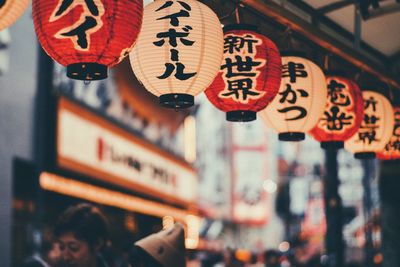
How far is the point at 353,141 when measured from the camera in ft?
24.5

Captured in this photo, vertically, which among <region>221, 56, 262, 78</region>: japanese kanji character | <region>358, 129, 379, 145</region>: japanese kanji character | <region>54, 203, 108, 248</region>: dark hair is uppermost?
<region>221, 56, 262, 78</region>: japanese kanji character

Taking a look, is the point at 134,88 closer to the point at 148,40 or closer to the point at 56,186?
the point at 56,186

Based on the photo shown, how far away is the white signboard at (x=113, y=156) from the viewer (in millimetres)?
12906

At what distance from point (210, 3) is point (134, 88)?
12201 millimetres

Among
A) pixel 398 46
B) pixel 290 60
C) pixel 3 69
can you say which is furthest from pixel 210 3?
pixel 3 69

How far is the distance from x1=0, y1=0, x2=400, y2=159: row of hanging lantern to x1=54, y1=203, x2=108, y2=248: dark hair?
3.68ft

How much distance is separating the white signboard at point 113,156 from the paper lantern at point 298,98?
23.7ft

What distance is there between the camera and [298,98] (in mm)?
5977

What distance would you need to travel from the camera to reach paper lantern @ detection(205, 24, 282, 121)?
17.3 ft

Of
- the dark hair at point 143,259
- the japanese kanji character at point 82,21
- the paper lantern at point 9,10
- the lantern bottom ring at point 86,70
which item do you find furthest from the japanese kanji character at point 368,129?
the paper lantern at point 9,10

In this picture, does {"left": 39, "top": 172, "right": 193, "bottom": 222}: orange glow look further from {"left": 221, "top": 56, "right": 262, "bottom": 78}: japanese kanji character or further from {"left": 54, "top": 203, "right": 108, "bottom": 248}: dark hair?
{"left": 221, "top": 56, "right": 262, "bottom": 78}: japanese kanji character

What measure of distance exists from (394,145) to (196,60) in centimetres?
419

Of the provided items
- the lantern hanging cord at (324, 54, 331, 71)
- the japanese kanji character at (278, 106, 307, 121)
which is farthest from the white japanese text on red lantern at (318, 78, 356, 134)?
the japanese kanji character at (278, 106, 307, 121)

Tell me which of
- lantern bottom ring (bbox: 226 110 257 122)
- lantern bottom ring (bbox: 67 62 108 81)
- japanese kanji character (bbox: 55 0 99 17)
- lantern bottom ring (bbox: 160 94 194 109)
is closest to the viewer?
japanese kanji character (bbox: 55 0 99 17)
